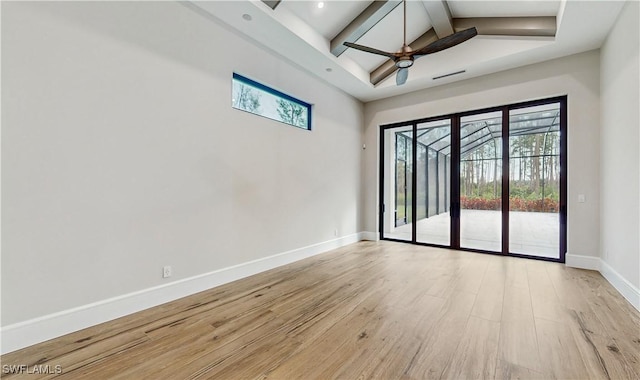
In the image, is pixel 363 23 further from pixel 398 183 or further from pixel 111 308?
pixel 111 308

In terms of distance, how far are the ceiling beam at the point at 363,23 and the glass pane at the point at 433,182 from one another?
2466 mm

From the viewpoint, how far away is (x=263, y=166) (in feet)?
12.7

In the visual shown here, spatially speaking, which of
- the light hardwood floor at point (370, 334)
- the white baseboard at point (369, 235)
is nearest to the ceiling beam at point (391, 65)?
the white baseboard at point (369, 235)

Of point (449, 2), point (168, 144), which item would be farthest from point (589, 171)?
point (168, 144)

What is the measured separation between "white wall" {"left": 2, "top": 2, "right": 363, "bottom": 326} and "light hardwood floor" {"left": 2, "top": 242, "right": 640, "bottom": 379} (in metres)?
0.50

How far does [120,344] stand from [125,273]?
27.8 inches

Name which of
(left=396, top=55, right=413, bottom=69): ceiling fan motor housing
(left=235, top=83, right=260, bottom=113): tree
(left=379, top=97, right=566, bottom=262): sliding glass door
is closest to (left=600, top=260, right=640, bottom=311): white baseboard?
(left=379, top=97, right=566, bottom=262): sliding glass door

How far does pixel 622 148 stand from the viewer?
309 cm

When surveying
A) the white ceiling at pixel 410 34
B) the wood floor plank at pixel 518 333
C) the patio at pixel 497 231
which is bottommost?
the wood floor plank at pixel 518 333

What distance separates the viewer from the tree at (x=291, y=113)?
4.30 m

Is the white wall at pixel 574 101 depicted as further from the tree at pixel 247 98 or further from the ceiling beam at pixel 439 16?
the tree at pixel 247 98

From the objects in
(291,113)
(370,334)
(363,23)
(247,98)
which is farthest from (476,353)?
(363,23)

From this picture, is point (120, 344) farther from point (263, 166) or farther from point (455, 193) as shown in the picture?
point (455, 193)

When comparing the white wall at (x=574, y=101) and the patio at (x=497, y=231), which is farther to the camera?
the patio at (x=497, y=231)
